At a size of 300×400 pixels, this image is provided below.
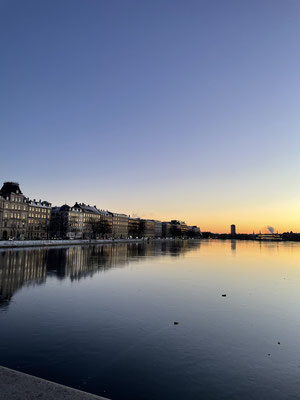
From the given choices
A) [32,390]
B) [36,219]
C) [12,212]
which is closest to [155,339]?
[32,390]

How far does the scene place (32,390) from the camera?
719 centimetres

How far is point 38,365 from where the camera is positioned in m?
11.1

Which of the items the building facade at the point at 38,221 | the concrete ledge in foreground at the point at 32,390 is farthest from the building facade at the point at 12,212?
the concrete ledge in foreground at the point at 32,390

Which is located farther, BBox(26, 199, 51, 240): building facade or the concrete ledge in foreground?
BBox(26, 199, 51, 240): building facade

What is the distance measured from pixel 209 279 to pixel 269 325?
54.6 ft

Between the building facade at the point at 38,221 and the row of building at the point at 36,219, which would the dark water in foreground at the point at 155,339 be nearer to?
the row of building at the point at 36,219

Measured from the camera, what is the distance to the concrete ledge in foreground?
22.6 ft

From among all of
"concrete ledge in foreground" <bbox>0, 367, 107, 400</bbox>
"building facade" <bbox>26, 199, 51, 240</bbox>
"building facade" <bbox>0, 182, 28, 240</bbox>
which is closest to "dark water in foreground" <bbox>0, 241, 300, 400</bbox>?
"concrete ledge in foreground" <bbox>0, 367, 107, 400</bbox>

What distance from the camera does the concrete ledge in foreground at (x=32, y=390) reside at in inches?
271

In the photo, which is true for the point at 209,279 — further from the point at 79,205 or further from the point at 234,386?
the point at 79,205

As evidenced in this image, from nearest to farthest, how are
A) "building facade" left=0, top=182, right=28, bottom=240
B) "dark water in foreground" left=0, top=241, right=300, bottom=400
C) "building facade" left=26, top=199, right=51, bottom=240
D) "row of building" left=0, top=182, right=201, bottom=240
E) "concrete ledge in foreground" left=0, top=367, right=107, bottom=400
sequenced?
"concrete ledge in foreground" left=0, top=367, right=107, bottom=400
"dark water in foreground" left=0, top=241, right=300, bottom=400
"building facade" left=0, top=182, right=28, bottom=240
"row of building" left=0, top=182, right=201, bottom=240
"building facade" left=26, top=199, right=51, bottom=240

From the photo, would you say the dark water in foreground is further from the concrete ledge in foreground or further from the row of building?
the row of building

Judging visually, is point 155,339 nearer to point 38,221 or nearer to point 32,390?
point 32,390

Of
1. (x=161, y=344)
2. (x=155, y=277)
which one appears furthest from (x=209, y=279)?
(x=161, y=344)
